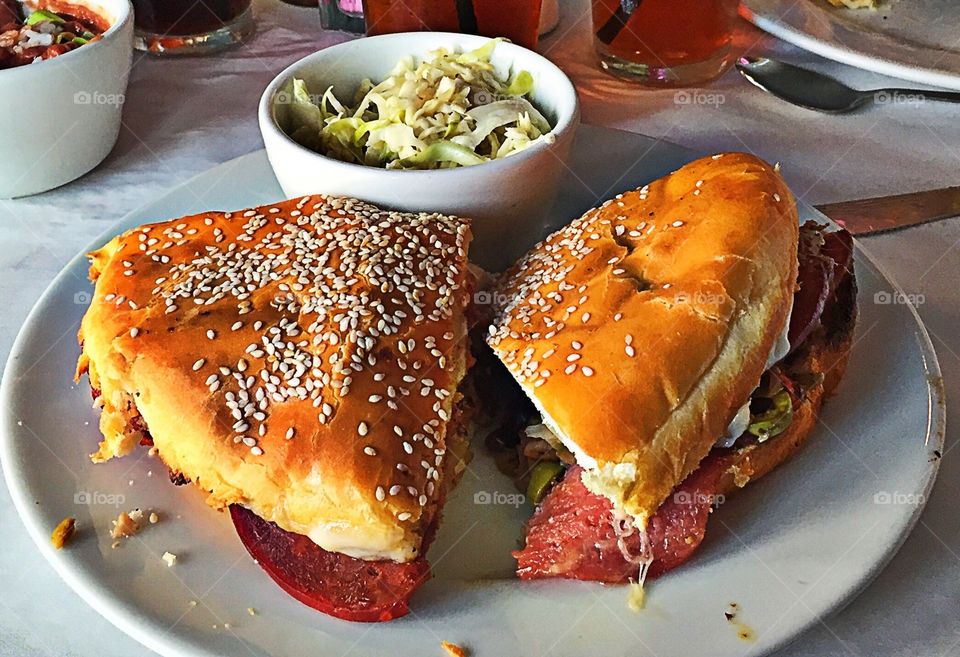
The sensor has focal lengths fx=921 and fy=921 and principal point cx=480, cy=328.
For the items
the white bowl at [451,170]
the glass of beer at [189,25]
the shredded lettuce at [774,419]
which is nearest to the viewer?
the shredded lettuce at [774,419]

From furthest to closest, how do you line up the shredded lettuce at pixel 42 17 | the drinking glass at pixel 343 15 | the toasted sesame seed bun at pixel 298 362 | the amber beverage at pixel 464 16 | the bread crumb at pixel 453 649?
the drinking glass at pixel 343 15, the amber beverage at pixel 464 16, the shredded lettuce at pixel 42 17, the toasted sesame seed bun at pixel 298 362, the bread crumb at pixel 453 649

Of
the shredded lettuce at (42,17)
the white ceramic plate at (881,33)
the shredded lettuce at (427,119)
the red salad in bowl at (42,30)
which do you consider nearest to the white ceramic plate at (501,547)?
the shredded lettuce at (427,119)

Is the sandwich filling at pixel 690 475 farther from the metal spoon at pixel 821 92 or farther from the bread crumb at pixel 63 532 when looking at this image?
the metal spoon at pixel 821 92

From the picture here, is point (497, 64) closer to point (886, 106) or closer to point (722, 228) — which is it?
point (722, 228)

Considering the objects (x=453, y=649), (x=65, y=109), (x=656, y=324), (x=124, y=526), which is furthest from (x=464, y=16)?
(x=453, y=649)

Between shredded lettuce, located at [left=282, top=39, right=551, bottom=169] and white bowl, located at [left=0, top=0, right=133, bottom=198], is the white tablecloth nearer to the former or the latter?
white bowl, located at [left=0, top=0, right=133, bottom=198]

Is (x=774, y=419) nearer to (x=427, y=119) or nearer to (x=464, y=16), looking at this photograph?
(x=427, y=119)

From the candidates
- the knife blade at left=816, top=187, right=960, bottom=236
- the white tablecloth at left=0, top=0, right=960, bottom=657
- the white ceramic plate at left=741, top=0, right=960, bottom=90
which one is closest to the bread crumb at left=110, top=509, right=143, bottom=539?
the white tablecloth at left=0, top=0, right=960, bottom=657
